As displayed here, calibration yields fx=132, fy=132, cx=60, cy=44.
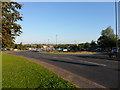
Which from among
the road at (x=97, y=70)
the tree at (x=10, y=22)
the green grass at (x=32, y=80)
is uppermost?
the tree at (x=10, y=22)

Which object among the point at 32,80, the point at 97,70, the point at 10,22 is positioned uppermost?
the point at 10,22

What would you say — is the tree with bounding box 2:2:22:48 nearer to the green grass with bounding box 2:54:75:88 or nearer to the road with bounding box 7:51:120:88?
the green grass with bounding box 2:54:75:88

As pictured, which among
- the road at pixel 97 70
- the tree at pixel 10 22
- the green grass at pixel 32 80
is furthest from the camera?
the tree at pixel 10 22

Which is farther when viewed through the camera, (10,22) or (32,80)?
(10,22)

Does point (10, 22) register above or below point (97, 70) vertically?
above

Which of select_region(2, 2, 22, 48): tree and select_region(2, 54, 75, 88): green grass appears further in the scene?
select_region(2, 2, 22, 48): tree

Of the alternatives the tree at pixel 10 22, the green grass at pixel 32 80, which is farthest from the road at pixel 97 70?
the tree at pixel 10 22

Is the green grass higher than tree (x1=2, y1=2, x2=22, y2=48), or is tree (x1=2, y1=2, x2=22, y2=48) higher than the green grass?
tree (x1=2, y1=2, x2=22, y2=48)

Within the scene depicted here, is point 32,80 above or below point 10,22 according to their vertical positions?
below


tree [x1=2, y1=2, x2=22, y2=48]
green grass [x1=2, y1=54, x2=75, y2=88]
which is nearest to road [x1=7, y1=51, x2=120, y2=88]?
green grass [x1=2, y1=54, x2=75, y2=88]

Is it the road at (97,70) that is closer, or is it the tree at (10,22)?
the road at (97,70)

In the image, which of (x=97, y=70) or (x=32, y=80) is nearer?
(x=32, y=80)

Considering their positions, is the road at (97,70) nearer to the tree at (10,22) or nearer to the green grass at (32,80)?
the green grass at (32,80)

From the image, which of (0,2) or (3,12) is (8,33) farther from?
(0,2)
